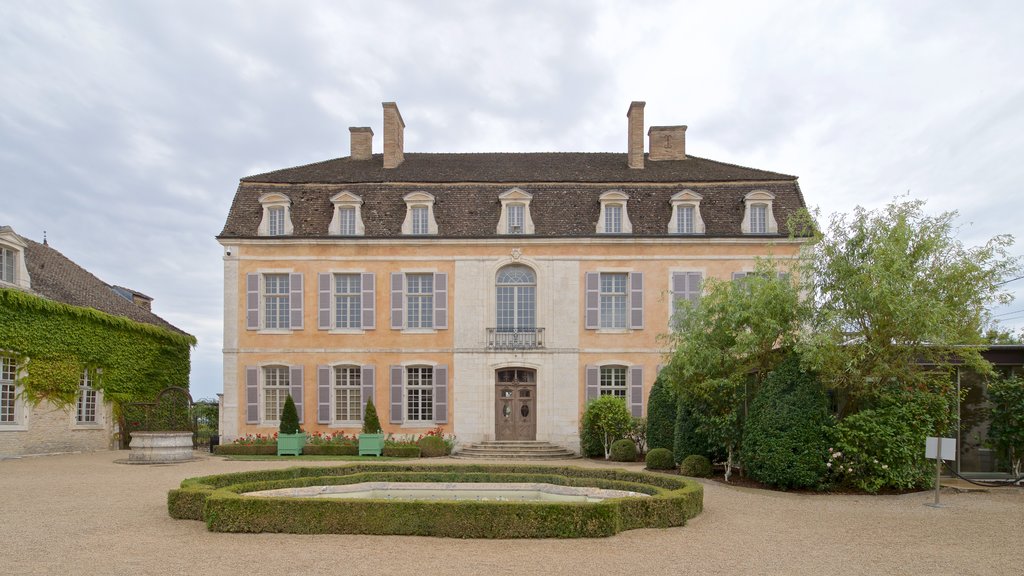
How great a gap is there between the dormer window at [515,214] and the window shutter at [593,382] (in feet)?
14.3

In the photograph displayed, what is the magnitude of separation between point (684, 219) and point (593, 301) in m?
3.61

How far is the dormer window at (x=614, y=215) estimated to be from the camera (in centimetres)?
2262

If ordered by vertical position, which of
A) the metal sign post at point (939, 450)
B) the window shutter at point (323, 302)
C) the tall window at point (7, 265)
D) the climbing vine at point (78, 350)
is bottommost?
the metal sign post at point (939, 450)

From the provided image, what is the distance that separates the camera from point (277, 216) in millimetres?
22953

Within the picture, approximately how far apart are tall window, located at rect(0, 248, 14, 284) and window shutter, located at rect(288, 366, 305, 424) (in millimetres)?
7702

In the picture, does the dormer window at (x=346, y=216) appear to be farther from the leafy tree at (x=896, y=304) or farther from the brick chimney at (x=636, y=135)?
the leafy tree at (x=896, y=304)

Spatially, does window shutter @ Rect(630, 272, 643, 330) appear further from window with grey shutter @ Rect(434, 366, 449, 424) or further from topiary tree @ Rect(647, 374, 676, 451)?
window with grey shutter @ Rect(434, 366, 449, 424)

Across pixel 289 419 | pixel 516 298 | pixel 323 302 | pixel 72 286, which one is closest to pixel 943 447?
pixel 516 298

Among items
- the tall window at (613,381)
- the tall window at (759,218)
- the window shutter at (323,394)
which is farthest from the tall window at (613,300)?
the window shutter at (323,394)

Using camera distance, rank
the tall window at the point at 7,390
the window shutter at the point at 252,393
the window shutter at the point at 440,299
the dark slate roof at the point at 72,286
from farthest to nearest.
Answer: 1. the window shutter at the point at 440,299
2. the window shutter at the point at 252,393
3. the dark slate roof at the point at 72,286
4. the tall window at the point at 7,390

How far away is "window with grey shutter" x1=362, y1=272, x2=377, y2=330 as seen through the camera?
74.1 feet

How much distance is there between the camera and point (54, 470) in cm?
1648

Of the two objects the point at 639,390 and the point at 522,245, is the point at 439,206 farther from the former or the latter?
the point at 639,390

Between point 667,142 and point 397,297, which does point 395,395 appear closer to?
point 397,297
